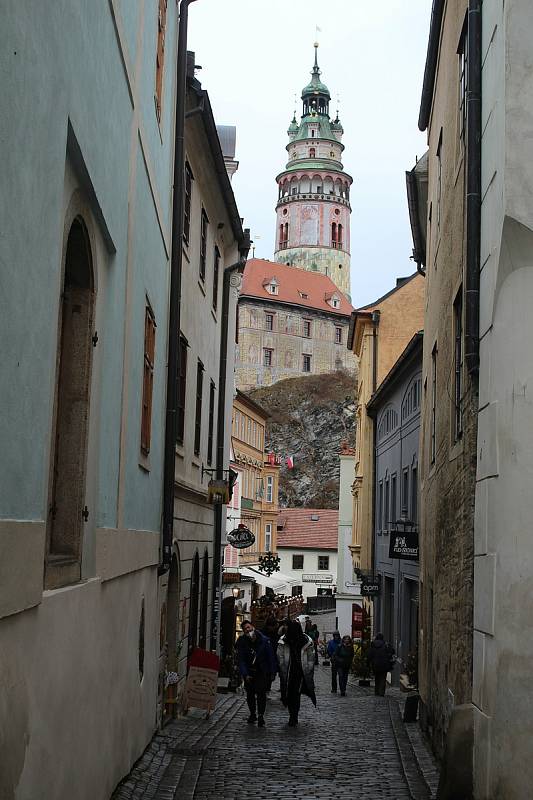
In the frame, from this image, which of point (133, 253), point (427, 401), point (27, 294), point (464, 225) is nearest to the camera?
point (27, 294)

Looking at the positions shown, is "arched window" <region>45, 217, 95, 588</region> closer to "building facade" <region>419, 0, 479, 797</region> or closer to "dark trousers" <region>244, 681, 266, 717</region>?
"building facade" <region>419, 0, 479, 797</region>

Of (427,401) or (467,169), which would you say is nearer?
(467,169)

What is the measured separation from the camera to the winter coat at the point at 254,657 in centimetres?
1488

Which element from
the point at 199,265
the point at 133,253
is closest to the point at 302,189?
the point at 199,265

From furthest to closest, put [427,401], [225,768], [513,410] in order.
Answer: [427,401]
[225,768]
[513,410]

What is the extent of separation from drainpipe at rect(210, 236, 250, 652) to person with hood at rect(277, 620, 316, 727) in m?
3.69

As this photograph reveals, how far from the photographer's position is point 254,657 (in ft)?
49.1

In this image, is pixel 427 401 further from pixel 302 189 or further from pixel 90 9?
pixel 302 189

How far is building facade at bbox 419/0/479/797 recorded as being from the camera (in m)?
9.04

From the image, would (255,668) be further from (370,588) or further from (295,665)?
(370,588)

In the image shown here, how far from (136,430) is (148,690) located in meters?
2.91

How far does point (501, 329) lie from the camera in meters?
8.06

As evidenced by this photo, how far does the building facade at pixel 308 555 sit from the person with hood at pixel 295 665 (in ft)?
197

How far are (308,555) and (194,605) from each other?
61.1 meters
